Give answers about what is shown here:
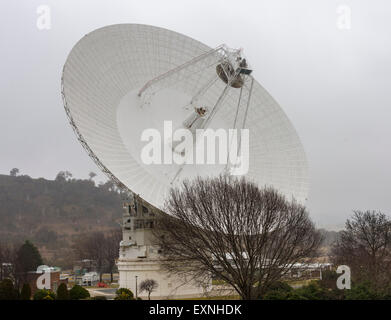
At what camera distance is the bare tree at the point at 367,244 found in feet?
144

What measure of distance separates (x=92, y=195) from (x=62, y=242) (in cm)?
4300

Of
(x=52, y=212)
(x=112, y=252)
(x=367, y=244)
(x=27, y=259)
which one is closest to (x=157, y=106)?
(x=367, y=244)

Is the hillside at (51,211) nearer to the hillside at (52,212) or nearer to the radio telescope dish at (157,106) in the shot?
the hillside at (52,212)

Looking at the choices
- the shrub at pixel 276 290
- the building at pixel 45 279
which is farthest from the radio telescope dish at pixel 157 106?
the building at pixel 45 279

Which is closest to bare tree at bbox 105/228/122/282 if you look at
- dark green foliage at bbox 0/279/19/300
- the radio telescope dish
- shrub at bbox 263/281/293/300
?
the radio telescope dish

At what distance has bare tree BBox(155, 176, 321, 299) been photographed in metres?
30.2

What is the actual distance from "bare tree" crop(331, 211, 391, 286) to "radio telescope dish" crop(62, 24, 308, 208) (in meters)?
11.5

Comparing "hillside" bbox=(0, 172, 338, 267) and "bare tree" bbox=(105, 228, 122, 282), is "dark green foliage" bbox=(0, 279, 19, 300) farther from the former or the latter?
"hillside" bbox=(0, 172, 338, 267)

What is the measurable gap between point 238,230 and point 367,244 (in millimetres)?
27285

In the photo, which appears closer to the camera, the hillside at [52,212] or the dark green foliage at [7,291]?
the dark green foliage at [7,291]

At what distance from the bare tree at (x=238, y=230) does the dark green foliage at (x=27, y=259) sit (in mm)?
46784

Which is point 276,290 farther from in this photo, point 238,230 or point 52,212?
point 52,212

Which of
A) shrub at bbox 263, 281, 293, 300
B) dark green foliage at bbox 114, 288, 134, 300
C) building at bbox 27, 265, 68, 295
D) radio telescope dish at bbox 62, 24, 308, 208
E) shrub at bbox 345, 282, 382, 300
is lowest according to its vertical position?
building at bbox 27, 265, 68, 295

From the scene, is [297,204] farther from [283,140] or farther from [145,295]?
[145,295]
